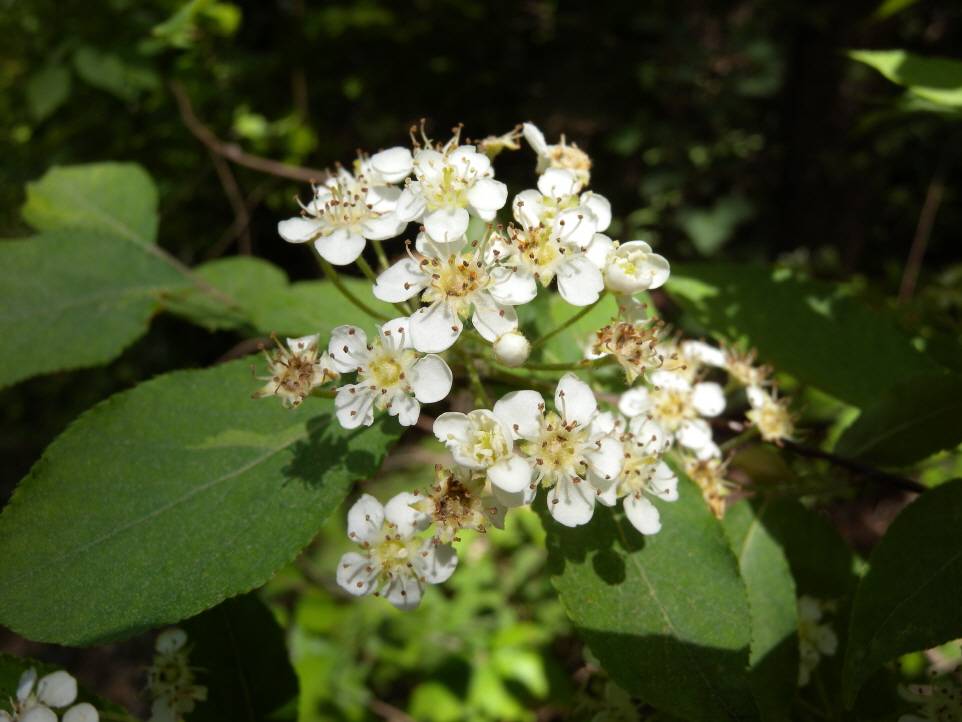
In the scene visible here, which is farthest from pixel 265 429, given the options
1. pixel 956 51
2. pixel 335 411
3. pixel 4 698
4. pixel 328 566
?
pixel 956 51

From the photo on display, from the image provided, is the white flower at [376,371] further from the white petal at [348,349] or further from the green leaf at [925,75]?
the green leaf at [925,75]

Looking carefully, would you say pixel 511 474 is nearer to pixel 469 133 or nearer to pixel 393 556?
pixel 393 556

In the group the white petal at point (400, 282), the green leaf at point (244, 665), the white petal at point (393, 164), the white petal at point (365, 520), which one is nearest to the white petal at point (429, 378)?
the white petal at point (400, 282)

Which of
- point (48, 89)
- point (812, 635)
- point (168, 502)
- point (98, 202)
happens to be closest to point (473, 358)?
point (168, 502)

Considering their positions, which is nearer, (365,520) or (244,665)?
(365,520)

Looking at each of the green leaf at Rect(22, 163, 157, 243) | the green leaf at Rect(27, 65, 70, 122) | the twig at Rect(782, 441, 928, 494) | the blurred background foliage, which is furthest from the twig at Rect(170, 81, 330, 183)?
the twig at Rect(782, 441, 928, 494)

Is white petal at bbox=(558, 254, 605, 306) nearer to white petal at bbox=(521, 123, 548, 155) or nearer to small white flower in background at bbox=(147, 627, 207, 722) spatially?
white petal at bbox=(521, 123, 548, 155)

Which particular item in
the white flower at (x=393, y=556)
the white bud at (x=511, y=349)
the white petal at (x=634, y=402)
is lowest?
the white flower at (x=393, y=556)
